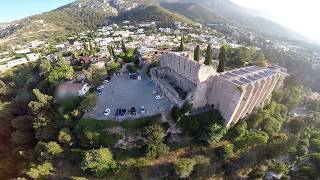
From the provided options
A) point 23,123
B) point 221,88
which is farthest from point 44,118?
point 221,88

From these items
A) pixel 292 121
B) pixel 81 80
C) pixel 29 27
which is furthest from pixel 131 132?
pixel 29 27

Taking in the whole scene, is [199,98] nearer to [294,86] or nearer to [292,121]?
[292,121]

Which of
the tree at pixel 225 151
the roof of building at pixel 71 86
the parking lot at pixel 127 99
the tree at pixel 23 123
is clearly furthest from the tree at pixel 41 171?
the tree at pixel 225 151

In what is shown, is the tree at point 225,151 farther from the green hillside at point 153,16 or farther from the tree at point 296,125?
the green hillside at point 153,16

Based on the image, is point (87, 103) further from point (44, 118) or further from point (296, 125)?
point (296, 125)

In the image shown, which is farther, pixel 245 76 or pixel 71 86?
pixel 71 86

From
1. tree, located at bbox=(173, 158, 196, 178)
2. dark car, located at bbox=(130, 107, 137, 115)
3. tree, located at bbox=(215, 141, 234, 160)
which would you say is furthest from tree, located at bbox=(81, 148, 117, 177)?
tree, located at bbox=(215, 141, 234, 160)
